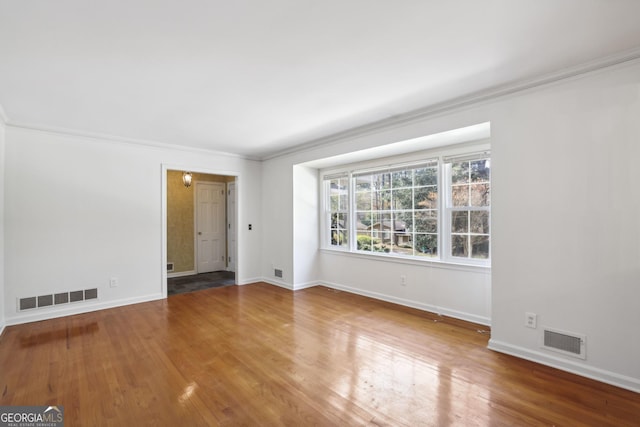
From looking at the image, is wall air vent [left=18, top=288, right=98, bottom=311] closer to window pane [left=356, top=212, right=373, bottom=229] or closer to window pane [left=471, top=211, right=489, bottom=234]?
window pane [left=356, top=212, right=373, bottom=229]

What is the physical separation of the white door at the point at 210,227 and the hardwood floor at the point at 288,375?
322 centimetres

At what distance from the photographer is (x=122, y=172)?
458cm

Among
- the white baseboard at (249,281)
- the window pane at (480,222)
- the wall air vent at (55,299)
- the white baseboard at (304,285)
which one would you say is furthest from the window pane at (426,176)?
the wall air vent at (55,299)

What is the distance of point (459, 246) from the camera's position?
3.96 metres

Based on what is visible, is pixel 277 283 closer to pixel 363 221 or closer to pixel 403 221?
pixel 363 221

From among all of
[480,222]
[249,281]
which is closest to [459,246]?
[480,222]

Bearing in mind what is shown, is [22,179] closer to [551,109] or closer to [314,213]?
[314,213]

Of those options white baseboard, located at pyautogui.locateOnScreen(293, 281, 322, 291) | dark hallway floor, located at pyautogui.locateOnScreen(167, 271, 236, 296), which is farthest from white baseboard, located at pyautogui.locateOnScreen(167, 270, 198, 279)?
white baseboard, located at pyautogui.locateOnScreen(293, 281, 322, 291)

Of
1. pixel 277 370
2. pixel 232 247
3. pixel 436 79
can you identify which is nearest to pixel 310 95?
pixel 436 79

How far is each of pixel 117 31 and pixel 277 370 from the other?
2.77 metres

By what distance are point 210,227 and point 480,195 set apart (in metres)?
5.80

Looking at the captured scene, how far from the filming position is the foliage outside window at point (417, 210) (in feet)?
12.4

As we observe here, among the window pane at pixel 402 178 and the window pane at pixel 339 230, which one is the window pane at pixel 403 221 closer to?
the window pane at pixel 402 178

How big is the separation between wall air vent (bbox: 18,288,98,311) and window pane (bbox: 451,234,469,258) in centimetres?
497
